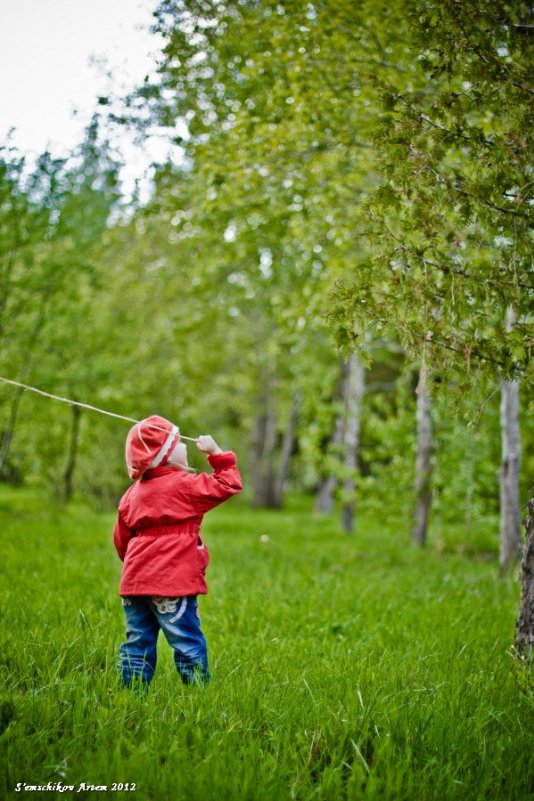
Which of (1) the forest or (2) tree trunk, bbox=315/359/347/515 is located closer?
(1) the forest

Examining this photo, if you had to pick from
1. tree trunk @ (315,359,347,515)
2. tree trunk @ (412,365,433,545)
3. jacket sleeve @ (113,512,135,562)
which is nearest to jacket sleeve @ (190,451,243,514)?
jacket sleeve @ (113,512,135,562)

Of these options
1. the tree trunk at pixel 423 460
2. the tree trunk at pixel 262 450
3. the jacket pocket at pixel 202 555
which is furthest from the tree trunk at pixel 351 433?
the tree trunk at pixel 262 450

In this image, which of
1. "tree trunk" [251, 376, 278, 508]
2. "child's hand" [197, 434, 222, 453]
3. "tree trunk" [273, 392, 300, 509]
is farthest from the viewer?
"tree trunk" [251, 376, 278, 508]

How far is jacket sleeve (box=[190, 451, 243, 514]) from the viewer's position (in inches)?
124

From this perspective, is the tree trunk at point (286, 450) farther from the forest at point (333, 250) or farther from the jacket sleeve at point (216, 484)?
the jacket sleeve at point (216, 484)

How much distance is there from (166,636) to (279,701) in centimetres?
66

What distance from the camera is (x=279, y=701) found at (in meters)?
2.93

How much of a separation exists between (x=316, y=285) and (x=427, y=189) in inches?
189

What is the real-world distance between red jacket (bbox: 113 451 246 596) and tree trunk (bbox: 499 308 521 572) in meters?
4.74

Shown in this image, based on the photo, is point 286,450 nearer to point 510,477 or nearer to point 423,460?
point 423,460

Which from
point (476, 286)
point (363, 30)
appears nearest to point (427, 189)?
point (476, 286)

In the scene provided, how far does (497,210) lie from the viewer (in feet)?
10.6

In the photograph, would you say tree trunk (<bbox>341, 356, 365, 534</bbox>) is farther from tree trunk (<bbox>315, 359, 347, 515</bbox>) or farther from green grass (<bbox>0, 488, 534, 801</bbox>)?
green grass (<bbox>0, 488, 534, 801</bbox>)

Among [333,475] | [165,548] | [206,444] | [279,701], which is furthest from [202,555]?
[333,475]
